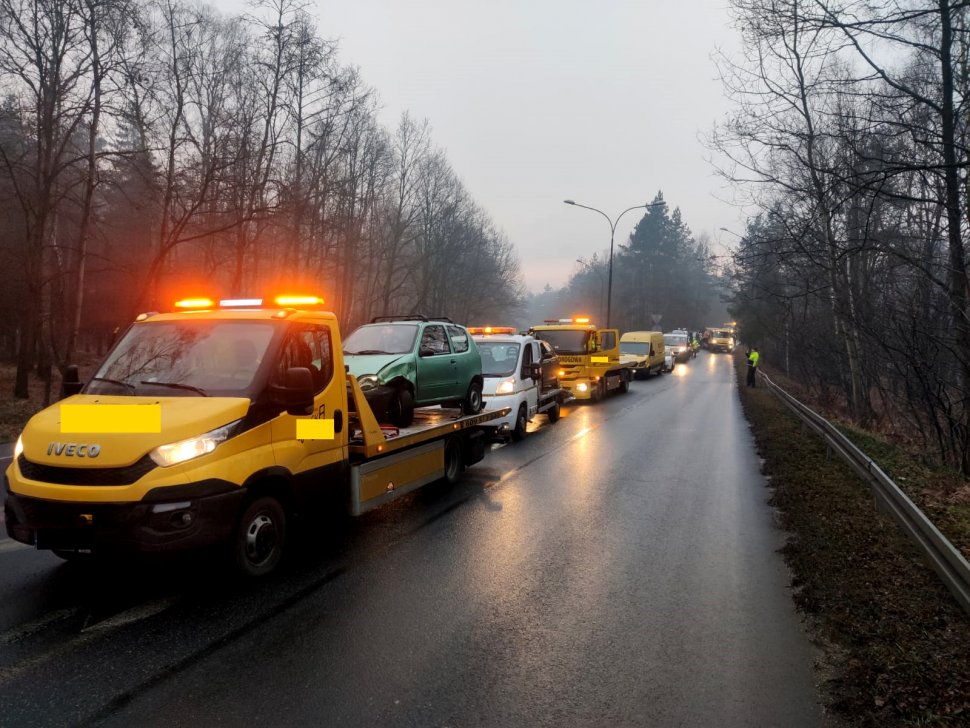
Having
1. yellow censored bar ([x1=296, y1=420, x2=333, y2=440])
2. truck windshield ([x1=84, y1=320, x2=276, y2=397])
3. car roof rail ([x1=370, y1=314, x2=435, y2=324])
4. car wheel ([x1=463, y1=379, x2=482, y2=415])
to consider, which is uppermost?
car roof rail ([x1=370, y1=314, x2=435, y2=324])

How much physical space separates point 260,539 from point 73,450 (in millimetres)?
1462

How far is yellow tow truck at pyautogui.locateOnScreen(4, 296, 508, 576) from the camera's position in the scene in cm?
422

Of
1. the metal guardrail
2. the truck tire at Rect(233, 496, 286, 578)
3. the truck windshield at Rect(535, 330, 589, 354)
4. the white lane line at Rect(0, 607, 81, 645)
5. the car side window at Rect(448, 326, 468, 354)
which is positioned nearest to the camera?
the white lane line at Rect(0, 607, 81, 645)

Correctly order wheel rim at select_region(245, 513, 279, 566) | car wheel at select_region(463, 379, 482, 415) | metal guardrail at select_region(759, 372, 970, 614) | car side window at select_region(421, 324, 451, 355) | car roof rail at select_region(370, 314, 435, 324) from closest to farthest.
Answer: metal guardrail at select_region(759, 372, 970, 614) < wheel rim at select_region(245, 513, 279, 566) < car side window at select_region(421, 324, 451, 355) < car roof rail at select_region(370, 314, 435, 324) < car wheel at select_region(463, 379, 482, 415)

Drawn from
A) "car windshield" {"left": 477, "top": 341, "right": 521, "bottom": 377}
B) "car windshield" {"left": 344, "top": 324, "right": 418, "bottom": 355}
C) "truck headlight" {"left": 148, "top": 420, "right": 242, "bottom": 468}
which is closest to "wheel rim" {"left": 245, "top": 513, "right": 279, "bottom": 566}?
"truck headlight" {"left": 148, "top": 420, "right": 242, "bottom": 468}

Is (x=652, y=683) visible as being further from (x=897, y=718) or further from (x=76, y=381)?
(x=76, y=381)

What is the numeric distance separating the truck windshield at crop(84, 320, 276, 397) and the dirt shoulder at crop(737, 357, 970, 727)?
4395 mm

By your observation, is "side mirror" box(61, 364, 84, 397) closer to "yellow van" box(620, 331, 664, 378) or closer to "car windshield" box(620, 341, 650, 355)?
"yellow van" box(620, 331, 664, 378)

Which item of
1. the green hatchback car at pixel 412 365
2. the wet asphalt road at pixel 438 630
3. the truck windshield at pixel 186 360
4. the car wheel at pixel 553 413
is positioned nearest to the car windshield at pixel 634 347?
the car wheel at pixel 553 413

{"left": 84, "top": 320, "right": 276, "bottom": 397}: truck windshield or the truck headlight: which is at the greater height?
{"left": 84, "top": 320, "right": 276, "bottom": 397}: truck windshield

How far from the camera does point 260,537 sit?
16.5ft

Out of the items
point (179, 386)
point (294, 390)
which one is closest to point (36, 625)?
point (179, 386)

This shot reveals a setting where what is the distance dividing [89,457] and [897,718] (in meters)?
4.90

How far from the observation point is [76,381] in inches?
218
